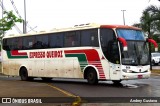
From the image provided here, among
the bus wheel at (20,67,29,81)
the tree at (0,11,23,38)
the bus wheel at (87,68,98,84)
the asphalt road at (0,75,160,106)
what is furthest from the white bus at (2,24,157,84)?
the tree at (0,11,23,38)

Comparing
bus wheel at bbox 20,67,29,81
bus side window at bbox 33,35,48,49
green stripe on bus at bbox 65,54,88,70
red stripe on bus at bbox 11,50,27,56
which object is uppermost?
bus side window at bbox 33,35,48,49

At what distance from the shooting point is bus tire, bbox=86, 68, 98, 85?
23297 millimetres

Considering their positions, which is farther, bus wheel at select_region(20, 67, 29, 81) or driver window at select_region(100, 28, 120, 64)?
bus wheel at select_region(20, 67, 29, 81)

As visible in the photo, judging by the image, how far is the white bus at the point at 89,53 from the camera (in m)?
22.2

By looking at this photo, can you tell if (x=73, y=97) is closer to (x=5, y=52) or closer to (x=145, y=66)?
(x=145, y=66)

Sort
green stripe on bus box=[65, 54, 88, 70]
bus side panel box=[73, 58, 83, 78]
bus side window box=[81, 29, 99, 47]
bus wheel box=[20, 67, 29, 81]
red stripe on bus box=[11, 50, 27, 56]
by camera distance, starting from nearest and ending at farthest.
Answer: bus side window box=[81, 29, 99, 47], green stripe on bus box=[65, 54, 88, 70], bus side panel box=[73, 58, 83, 78], red stripe on bus box=[11, 50, 27, 56], bus wheel box=[20, 67, 29, 81]

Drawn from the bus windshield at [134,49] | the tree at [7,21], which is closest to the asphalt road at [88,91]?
the bus windshield at [134,49]

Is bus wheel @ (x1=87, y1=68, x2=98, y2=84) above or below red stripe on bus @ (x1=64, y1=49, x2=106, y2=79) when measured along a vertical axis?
below

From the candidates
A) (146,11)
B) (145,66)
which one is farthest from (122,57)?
(146,11)

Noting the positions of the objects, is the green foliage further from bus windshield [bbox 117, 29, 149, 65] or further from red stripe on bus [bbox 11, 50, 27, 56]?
bus windshield [bbox 117, 29, 149, 65]

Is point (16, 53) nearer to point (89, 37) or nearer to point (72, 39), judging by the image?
point (72, 39)

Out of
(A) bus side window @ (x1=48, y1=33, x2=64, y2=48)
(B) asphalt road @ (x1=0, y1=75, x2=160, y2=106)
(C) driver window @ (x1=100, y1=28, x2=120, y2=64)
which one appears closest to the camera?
(B) asphalt road @ (x1=0, y1=75, x2=160, y2=106)

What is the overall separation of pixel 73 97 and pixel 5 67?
16.2 m

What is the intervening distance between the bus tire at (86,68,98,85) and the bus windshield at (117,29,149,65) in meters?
2.05
